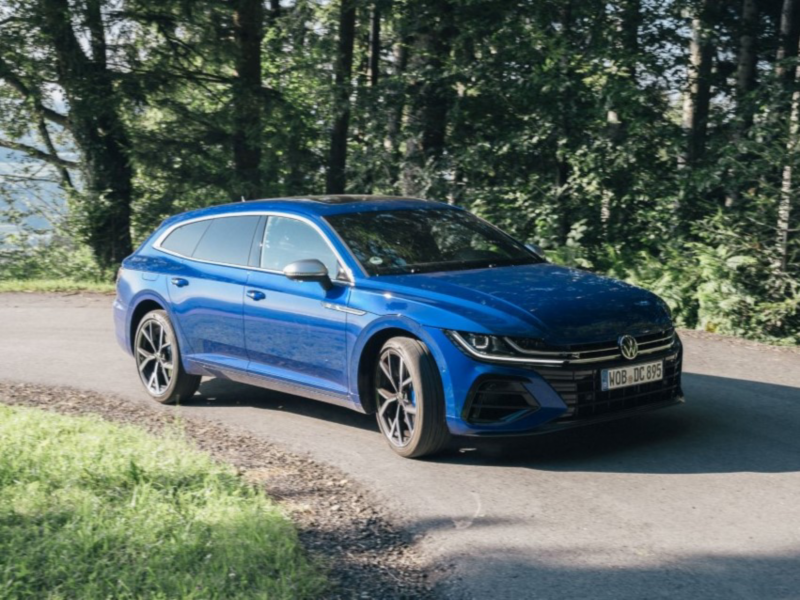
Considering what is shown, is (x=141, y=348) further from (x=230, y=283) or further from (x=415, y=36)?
(x=415, y=36)

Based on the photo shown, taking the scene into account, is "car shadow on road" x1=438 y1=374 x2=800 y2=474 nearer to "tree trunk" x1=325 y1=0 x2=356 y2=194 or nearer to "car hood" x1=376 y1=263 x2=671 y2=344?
"car hood" x1=376 y1=263 x2=671 y2=344

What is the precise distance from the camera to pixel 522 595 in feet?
16.4

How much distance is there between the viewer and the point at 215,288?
9.15 metres

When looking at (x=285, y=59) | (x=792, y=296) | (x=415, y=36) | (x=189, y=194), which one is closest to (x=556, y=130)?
(x=415, y=36)

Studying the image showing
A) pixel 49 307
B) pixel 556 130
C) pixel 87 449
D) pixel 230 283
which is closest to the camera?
pixel 87 449

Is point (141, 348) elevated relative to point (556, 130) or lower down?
lower down

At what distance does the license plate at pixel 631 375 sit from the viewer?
23.5 ft

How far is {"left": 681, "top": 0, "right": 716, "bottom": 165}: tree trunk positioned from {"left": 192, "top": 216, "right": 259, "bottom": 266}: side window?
9116 millimetres

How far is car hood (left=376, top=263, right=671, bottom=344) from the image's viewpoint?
279 inches

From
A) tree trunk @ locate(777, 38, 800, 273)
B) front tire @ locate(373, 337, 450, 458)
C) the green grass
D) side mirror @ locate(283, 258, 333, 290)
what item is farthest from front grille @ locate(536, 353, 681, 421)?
tree trunk @ locate(777, 38, 800, 273)

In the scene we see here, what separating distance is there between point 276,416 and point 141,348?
1668mm

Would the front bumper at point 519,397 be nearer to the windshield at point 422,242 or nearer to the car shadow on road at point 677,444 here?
the car shadow on road at point 677,444

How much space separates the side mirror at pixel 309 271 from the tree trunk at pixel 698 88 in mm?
9901

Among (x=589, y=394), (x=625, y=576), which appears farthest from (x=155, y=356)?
(x=625, y=576)
